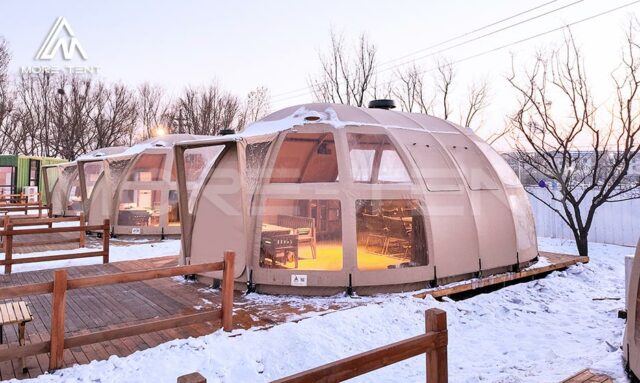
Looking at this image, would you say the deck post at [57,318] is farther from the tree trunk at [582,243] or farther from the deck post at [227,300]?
the tree trunk at [582,243]

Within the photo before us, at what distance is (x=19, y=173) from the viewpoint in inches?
1009

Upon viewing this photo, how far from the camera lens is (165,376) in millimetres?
3855

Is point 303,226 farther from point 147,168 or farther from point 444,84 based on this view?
point 444,84

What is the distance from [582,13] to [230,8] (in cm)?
1463

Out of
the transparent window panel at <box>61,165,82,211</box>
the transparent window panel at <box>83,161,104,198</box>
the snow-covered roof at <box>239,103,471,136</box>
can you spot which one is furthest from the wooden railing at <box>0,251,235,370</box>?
the transparent window panel at <box>61,165,82,211</box>

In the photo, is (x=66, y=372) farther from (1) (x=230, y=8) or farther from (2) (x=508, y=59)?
(1) (x=230, y=8)

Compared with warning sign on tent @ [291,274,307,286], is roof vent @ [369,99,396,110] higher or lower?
higher

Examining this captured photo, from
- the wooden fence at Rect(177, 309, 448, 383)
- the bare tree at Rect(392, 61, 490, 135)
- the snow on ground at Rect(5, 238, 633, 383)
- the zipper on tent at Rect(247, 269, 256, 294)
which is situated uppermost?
the bare tree at Rect(392, 61, 490, 135)

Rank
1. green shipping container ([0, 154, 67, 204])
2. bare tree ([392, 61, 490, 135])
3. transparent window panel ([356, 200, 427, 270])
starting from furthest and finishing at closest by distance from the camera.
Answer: green shipping container ([0, 154, 67, 204]) → bare tree ([392, 61, 490, 135]) → transparent window panel ([356, 200, 427, 270])

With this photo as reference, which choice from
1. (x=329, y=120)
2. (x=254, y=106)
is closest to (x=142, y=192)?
(x=329, y=120)

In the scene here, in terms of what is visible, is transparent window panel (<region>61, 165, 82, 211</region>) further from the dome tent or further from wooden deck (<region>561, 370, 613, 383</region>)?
wooden deck (<region>561, 370, 613, 383</region>)

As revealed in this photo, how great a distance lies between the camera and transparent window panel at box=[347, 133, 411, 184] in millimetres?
6887

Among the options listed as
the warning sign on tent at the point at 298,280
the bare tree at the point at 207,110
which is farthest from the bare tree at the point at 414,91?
the warning sign on tent at the point at 298,280

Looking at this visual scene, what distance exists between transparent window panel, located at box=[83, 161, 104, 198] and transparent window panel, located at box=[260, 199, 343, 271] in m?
11.9
